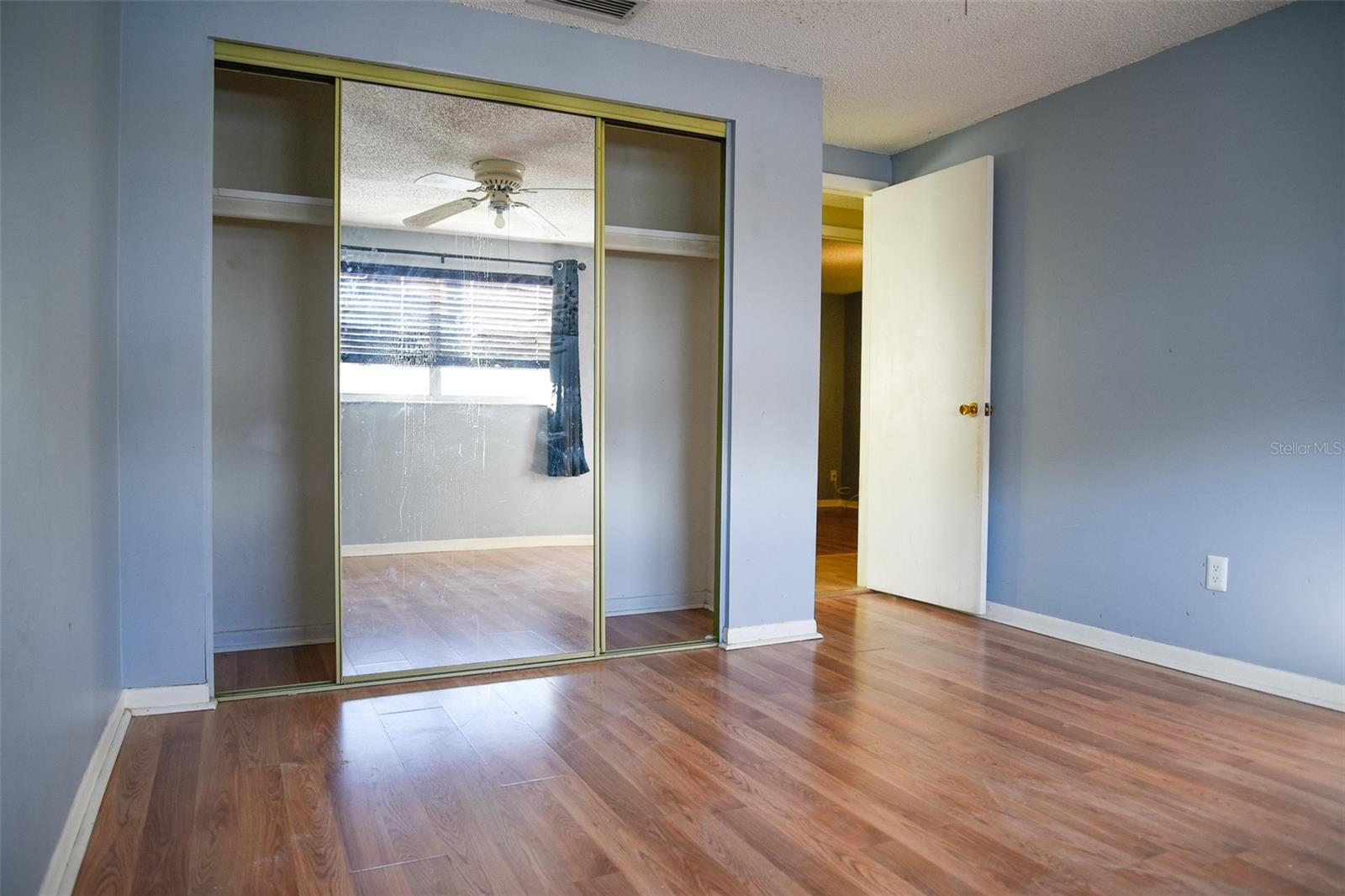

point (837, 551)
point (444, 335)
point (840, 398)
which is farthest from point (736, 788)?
point (840, 398)

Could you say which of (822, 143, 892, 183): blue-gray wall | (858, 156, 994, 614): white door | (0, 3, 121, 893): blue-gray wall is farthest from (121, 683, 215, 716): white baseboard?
(822, 143, 892, 183): blue-gray wall

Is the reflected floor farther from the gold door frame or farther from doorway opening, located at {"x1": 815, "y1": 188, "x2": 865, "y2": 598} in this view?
doorway opening, located at {"x1": 815, "y1": 188, "x2": 865, "y2": 598}

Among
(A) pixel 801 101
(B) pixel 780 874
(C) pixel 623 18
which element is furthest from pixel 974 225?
(B) pixel 780 874

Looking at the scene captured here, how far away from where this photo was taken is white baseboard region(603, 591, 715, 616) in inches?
155

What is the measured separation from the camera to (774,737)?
266 centimetres

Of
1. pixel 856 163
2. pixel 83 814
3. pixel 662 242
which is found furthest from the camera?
pixel 856 163

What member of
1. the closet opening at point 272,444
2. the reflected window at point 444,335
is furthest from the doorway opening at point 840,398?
the closet opening at point 272,444

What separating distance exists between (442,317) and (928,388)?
8.23 feet

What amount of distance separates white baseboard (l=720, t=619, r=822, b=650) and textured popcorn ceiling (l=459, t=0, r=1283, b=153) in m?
2.35

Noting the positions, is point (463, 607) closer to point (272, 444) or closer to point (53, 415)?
point (272, 444)

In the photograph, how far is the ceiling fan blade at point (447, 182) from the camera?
3.19 meters

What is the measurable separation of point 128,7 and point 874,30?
251 cm

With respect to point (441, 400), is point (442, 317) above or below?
above

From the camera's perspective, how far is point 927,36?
342cm
